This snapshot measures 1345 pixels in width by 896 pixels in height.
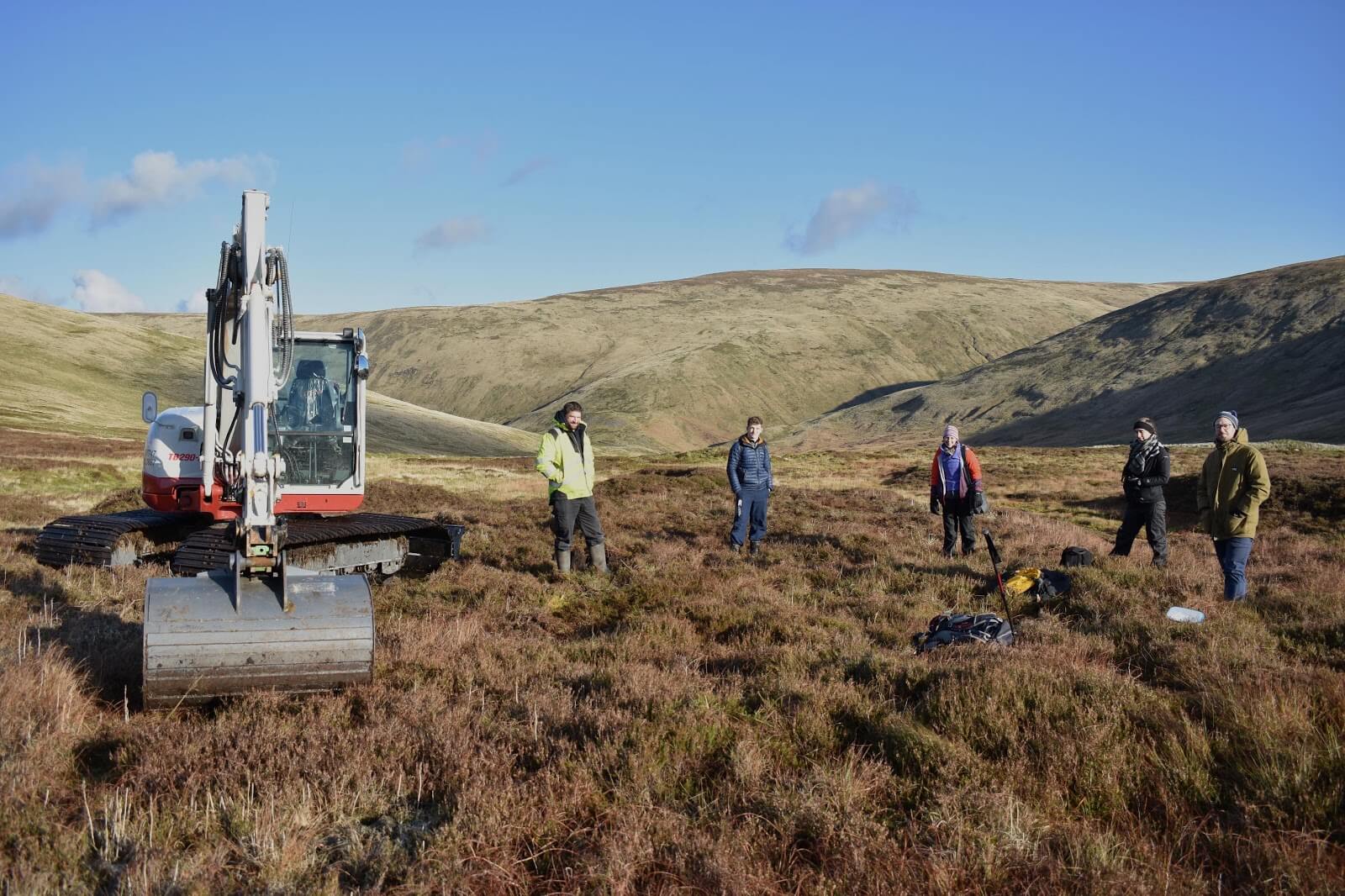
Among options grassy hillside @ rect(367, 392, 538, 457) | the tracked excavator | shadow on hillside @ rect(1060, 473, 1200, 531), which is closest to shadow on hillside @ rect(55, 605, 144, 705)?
the tracked excavator

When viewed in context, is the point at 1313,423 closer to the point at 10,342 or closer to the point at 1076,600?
the point at 1076,600

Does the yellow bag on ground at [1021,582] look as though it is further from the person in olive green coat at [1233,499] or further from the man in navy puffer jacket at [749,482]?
the man in navy puffer jacket at [749,482]

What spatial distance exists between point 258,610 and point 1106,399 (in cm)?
10220

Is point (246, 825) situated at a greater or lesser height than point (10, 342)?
lesser

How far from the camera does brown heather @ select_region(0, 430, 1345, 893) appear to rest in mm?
3564

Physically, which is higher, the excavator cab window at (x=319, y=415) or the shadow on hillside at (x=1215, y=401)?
the shadow on hillside at (x=1215, y=401)

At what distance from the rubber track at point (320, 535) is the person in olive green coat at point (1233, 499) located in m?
8.63

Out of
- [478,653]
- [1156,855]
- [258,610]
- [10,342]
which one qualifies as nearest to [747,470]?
[478,653]

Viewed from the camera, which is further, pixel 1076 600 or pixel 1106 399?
pixel 1106 399

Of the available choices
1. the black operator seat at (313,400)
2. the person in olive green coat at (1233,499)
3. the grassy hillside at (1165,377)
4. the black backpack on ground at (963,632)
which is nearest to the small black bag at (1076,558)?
the person in olive green coat at (1233,499)

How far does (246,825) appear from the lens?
150 inches

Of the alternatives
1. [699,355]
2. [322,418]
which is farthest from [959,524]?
[699,355]

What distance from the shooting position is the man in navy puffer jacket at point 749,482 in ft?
45.2

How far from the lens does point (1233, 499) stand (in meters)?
9.76
